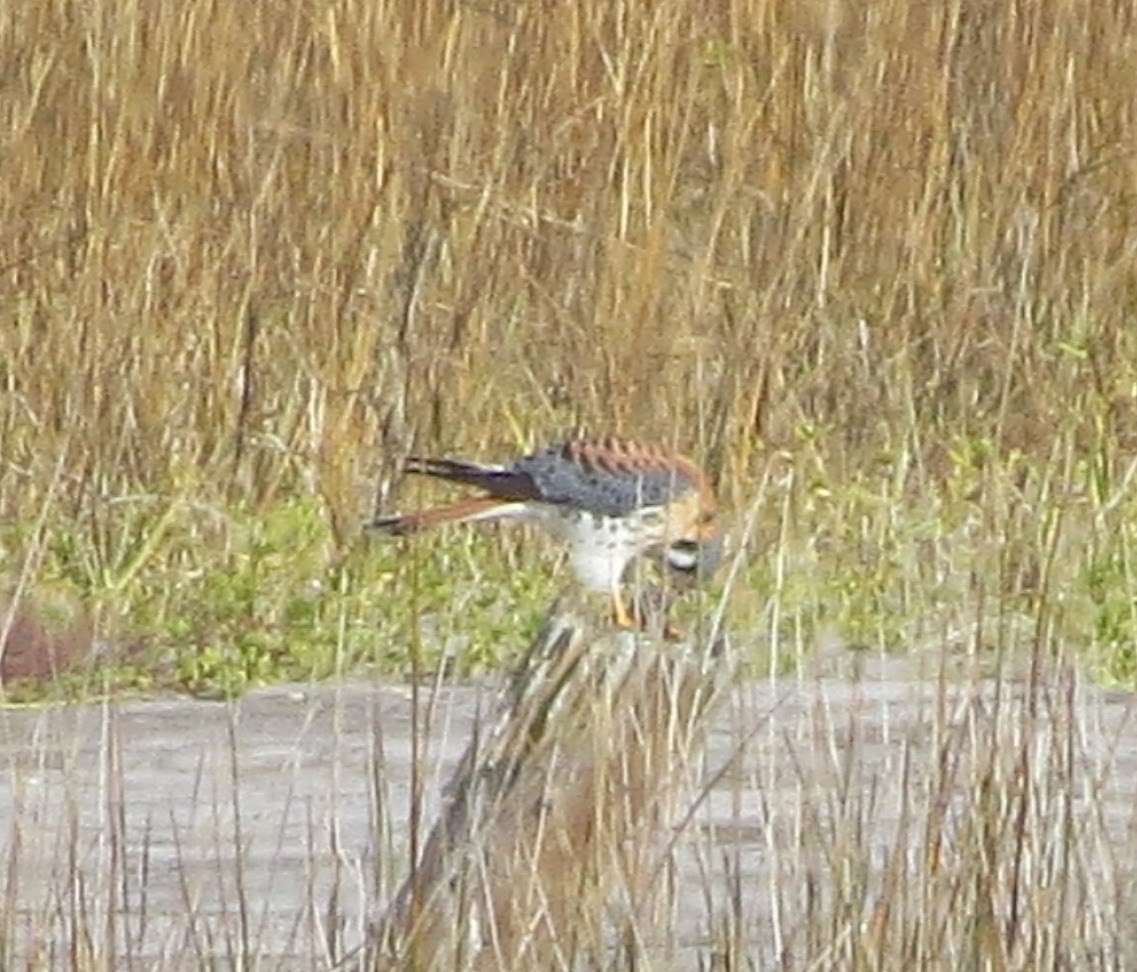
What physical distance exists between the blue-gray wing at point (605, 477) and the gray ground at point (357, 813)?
506mm

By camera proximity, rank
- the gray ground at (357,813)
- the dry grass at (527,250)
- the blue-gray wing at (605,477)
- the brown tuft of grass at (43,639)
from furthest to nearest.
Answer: the dry grass at (527,250) < the brown tuft of grass at (43,639) < the blue-gray wing at (605,477) < the gray ground at (357,813)

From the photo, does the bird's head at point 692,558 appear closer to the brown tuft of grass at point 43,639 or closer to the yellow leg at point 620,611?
the yellow leg at point 620,611

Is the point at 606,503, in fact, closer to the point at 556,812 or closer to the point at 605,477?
the point at 605,477

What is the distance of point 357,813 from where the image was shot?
17.4 ft

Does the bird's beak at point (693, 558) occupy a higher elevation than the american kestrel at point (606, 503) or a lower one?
lower

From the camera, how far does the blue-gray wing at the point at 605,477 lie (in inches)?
246

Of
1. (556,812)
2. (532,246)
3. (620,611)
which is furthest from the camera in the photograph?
(532,246)

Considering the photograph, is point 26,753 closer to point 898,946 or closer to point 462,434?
point 898,946

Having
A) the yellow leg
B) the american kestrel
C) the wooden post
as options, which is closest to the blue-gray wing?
the american kestrel

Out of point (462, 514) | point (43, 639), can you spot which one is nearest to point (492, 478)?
point (462, 514)

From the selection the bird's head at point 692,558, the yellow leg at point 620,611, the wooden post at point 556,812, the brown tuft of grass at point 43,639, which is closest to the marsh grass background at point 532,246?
the brown tuft of grass at point 43,639

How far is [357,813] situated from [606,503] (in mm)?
1149

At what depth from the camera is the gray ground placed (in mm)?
3811

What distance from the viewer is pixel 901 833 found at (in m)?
3.76
